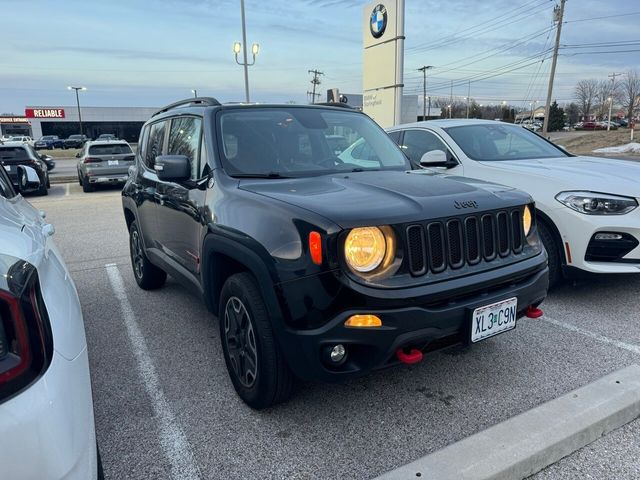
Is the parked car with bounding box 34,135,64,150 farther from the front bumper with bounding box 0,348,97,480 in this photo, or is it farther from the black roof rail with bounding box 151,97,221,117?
the front bumper with bounding box 0,348,97,480

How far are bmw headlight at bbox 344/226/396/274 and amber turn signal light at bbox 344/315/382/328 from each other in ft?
0.72

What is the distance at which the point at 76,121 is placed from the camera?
78.5 metres

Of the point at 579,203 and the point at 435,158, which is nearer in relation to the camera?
the point at 579,203

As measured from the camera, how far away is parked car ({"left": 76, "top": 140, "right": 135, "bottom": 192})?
1483cm

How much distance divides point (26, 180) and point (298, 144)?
77.8 inches

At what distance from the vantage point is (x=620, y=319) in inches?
162

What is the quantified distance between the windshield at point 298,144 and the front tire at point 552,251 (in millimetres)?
1515

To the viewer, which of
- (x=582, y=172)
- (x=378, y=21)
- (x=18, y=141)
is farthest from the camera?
(x=18, y=141)

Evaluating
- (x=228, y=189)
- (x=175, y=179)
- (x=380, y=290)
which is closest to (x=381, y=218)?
(x=380, y=290)

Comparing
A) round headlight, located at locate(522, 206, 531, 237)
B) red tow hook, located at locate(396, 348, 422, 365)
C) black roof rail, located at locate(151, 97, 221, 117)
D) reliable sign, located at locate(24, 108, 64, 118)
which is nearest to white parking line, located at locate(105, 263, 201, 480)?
red tow hook, located at locate(396, 348, 422, 365)

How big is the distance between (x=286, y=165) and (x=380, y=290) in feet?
4.71

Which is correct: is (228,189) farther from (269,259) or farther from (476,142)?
(476,142)

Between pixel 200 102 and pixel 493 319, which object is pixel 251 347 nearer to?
pixel 493 319

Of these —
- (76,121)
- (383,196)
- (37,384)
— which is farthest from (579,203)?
(76,121)
